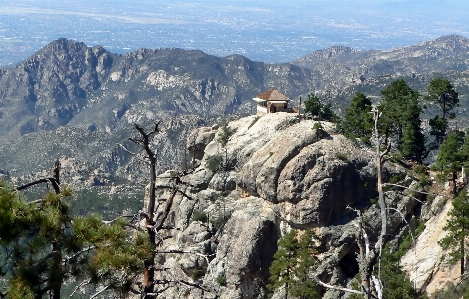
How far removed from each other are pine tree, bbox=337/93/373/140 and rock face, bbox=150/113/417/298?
6.99ft

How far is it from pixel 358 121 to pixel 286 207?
13.3m

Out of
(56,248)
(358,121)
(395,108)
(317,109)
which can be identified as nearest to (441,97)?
(395,108)

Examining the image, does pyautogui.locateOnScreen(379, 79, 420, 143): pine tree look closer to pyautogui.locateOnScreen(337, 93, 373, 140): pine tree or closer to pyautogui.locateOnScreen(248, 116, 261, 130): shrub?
pyautogui.locateOnScreen(337, 93, 373, 140): pine tree

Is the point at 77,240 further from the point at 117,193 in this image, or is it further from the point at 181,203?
the point at 117,193

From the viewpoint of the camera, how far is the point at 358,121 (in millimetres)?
55875

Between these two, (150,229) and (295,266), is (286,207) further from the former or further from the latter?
(150,229)

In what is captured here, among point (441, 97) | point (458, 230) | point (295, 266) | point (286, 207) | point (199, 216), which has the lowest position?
point (199, 216)

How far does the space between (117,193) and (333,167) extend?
15722 centimetres

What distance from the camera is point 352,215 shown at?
48812 mm

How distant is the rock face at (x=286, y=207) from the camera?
4762 cm

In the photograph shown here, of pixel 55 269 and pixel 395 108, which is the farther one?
pixel 395 108

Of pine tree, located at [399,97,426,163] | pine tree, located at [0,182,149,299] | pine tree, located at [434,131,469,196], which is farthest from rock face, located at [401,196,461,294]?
pine tree, located at [0,182,149,299]

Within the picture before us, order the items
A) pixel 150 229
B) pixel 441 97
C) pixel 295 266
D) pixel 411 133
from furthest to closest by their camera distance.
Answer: pixel 441 97
pixel 411 133
pixel 295 266
pixel 150 229

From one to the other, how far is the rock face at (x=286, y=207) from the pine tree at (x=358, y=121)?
2.13 m
